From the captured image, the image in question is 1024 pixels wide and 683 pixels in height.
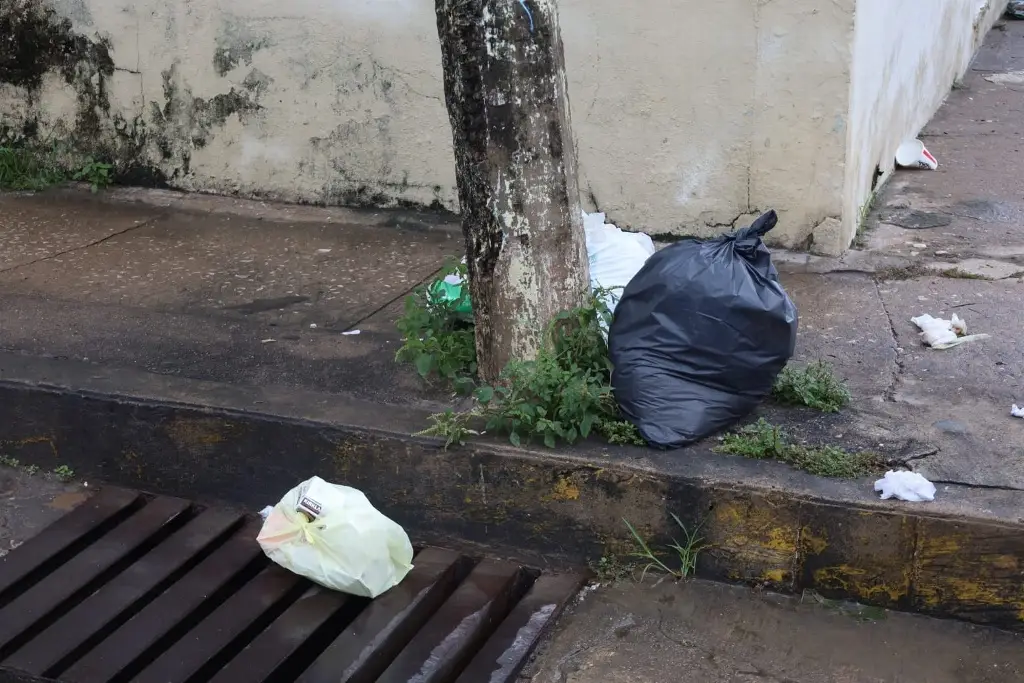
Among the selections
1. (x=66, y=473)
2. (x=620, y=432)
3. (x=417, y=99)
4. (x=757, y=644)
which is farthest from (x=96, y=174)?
(x=757, y=644)

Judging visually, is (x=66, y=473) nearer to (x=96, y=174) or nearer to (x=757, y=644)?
(x=757, y=644)

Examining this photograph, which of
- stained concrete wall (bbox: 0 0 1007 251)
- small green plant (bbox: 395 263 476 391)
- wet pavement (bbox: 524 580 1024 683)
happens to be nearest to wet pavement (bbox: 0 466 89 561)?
small green plant (bbox: 395 263 476 391)

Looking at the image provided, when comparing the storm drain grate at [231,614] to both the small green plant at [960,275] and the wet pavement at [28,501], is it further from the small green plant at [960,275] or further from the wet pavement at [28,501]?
the small green plant at [960,275]

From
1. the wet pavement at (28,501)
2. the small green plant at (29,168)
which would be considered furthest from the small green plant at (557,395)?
the small green plant at (29,168)

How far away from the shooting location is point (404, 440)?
10.1 feet

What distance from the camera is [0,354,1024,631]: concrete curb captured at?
265 cm

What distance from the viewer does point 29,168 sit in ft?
18.7

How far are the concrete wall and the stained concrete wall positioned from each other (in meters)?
0.03

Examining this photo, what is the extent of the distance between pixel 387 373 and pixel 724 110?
75.3 inches

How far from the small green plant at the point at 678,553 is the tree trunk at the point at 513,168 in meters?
0.65

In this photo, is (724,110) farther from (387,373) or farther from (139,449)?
(139,449)

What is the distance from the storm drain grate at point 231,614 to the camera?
2.63 metres

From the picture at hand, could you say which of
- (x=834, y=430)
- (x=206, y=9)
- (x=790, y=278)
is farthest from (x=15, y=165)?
(x=834, y=430)

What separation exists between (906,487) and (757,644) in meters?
0.55
